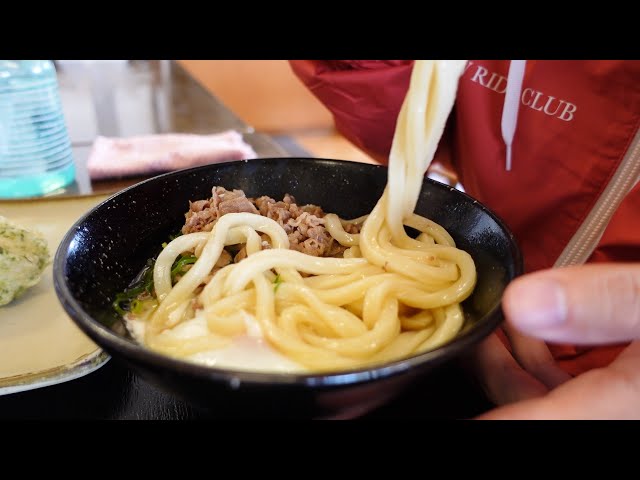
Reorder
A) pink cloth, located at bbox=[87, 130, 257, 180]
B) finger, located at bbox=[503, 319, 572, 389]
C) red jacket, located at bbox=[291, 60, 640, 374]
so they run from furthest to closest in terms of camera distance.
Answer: pink cloth, located at bbox=[87, 130, 257, 180] → red jacket, located at bbox=[291, 60, 640, 374] → finger, located at bbox=[503, 319, 572, 389]

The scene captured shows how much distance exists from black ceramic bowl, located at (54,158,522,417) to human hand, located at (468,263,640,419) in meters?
0.09

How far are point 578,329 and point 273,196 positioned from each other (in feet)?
2.93

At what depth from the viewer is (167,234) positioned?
1.31 meters

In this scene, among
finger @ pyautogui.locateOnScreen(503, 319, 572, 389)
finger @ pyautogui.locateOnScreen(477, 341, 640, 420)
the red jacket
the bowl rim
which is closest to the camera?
the bowl rim

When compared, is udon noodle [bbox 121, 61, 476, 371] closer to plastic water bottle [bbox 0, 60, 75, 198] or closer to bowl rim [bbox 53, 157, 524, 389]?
bowl rim [bbox 53, 157, 524, 389]

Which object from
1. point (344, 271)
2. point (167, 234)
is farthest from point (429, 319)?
point (167, 234)

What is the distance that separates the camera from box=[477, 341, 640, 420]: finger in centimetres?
83

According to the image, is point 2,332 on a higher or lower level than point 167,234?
lower

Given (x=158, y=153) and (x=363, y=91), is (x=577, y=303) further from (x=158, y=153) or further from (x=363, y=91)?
(x=158, y=153)

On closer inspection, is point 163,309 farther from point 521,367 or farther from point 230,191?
point 521,367

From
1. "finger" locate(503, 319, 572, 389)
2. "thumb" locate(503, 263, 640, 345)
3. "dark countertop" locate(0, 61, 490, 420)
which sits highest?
"thumb" locate(503, 263, 640, 345)

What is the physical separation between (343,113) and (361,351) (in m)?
1.25

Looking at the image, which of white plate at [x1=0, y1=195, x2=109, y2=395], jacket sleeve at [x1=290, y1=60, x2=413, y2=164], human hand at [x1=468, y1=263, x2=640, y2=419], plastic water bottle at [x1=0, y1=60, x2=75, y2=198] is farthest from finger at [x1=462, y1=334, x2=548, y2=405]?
plastic water bottle at [x1=0, y1=60, x2=75, y2=198]

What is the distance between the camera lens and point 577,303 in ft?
2.36
